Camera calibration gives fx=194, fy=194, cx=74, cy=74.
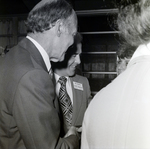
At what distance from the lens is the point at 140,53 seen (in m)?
→ 0.52

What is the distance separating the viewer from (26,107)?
2.87 ft

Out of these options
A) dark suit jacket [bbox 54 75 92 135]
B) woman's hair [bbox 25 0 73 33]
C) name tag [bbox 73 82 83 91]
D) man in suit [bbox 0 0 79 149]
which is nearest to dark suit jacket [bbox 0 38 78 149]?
man in suit [bbox 0 0 79 149]

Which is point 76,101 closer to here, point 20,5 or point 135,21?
point 135,21

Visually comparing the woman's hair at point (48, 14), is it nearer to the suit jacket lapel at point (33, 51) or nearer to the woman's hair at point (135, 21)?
the suit jacket lapel at point (33, 51)

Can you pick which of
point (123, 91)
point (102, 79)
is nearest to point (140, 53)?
point (123, 91)

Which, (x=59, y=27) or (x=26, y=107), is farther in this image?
(x=59, y=27)

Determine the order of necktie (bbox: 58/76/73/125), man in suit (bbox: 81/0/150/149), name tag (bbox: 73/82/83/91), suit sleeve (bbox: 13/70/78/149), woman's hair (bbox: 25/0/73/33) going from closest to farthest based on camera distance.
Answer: man in suit (bbox: 81/0/150/149), suit sleeve (bbox: 13/70/78/149), woman's hair (bbox: 25/0/73/33), necktie (bbox: 58/76/73/125), name tag (bbox: 73/82/83/91)

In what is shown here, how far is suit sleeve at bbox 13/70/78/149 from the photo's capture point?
875 millimetres

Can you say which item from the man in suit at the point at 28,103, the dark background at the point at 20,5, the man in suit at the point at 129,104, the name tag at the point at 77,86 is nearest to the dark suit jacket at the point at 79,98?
the name tag at the point at 77,86

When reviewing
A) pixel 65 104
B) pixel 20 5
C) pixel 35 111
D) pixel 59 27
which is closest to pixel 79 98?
pixel 65 104

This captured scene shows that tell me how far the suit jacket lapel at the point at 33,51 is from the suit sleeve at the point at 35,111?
0.12 m

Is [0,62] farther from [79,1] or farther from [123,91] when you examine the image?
[79,1]

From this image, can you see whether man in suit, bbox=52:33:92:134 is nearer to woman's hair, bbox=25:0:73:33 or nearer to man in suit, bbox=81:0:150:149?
woman's hair, bbox=25:0:73:33

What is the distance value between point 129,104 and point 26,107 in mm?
535
